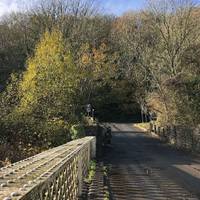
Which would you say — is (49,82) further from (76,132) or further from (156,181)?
(156,181)

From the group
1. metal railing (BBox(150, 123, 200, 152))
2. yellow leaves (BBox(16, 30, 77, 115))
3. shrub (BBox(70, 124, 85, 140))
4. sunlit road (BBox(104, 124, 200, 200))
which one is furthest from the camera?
metal railing (BBox(150, 123, 200, 152))

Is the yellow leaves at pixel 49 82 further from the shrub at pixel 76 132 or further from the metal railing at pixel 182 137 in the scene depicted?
the metal railing at pixel 182 137

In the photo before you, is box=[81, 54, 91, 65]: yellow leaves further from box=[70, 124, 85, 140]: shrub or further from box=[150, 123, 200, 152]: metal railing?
box=[70, 124, 85, 140]: shrub

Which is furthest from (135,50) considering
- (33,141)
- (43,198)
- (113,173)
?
(43,198)

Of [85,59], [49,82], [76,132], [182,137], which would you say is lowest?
[182,137]

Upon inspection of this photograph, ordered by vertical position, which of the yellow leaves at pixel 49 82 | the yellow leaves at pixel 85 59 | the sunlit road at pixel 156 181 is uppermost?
the yellow leaves at pixel 85 59

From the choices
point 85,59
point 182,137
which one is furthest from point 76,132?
point 85,59

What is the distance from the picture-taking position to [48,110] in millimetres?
31594

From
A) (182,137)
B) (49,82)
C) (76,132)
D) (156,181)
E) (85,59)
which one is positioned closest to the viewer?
(156,181)

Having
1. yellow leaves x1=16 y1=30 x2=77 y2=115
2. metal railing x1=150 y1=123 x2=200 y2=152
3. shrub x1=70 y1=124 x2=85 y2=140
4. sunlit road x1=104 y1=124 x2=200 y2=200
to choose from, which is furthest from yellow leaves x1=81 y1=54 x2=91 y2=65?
sunlit road x1=104 y1=124 x2=200 y2=200

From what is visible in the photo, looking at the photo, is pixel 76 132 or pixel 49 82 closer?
pixel 76 132

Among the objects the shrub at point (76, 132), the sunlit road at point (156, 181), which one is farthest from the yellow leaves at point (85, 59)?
the sunlit road at point (156, 181)

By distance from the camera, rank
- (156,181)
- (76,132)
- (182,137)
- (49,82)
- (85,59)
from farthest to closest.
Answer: (85,59)
(182,137)
(49,82)
(76,132)
(156,181)

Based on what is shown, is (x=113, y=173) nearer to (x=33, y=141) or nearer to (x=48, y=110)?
(x=33, y=141)
